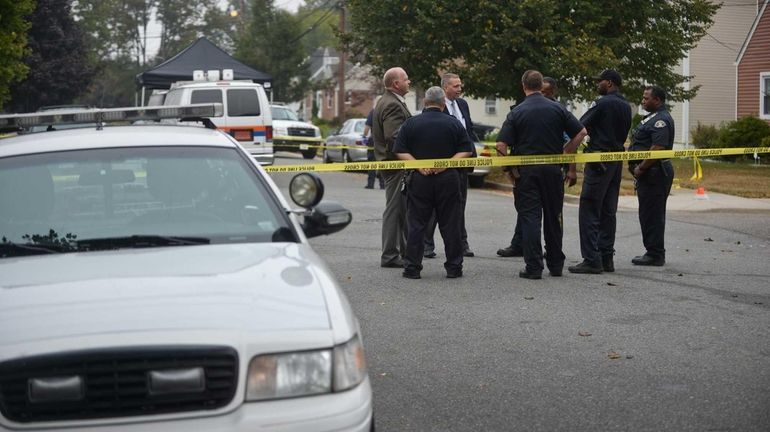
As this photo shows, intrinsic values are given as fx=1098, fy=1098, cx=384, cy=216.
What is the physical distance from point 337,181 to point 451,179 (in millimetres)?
17214

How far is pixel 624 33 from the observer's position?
27578 millimetres

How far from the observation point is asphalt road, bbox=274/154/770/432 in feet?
19.4

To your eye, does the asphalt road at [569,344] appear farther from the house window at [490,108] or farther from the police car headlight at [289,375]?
the house window at [490,108]

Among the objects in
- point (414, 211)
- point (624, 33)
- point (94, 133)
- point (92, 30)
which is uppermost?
point (92, 30)

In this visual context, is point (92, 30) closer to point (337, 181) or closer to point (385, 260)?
point (337, 181)

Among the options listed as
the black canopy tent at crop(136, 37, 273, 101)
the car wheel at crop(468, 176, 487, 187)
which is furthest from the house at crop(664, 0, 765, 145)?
the car wheel at crop(468, 176, 487, 187)

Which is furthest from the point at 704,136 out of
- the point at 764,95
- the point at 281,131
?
the point at 281,131

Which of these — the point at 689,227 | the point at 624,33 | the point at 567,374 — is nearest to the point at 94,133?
the point at 567,374

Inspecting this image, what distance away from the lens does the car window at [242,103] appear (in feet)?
80.9

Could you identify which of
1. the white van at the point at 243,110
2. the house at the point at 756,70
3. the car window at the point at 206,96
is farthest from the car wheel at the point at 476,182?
the house at the point at 756,70

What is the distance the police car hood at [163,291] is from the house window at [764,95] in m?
33.2

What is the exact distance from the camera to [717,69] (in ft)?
133

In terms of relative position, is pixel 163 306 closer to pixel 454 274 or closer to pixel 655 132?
pixel 454 274

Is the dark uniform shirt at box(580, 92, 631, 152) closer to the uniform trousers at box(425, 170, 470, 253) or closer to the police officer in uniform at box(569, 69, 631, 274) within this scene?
the police officer in uniform at box(569, 69, 631, 274)
